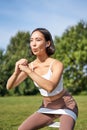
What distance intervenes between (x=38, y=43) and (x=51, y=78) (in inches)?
21.6

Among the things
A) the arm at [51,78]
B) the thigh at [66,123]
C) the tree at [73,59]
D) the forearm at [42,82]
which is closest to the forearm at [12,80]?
the arm at [51,78]

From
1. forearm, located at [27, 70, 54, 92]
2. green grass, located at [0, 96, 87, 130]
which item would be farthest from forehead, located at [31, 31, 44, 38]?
green grass, located at [0, 96, 87, 130]

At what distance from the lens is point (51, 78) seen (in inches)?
168

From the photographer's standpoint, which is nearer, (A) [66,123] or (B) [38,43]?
(A) [66,123]

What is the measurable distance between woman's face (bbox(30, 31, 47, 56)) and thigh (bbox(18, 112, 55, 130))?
83cm

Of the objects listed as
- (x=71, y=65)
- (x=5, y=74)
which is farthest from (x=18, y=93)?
(x=71, y=65)

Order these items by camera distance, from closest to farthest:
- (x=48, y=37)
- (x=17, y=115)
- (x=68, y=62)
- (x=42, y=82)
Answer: (x=42, y=82), (x=48, y=37), (x=17, y=115), (x=68, y=62)

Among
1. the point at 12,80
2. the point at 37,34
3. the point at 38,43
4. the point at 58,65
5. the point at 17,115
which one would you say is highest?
the point at 37,34

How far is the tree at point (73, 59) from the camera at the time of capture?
68.1m

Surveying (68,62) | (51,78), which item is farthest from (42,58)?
(68,62)

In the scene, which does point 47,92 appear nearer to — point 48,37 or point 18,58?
point 48,37

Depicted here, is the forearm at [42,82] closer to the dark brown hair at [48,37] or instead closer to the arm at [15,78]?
the arm at [15,78]

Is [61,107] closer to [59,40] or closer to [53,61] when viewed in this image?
[53,61]

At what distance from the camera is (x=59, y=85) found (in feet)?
14.9
